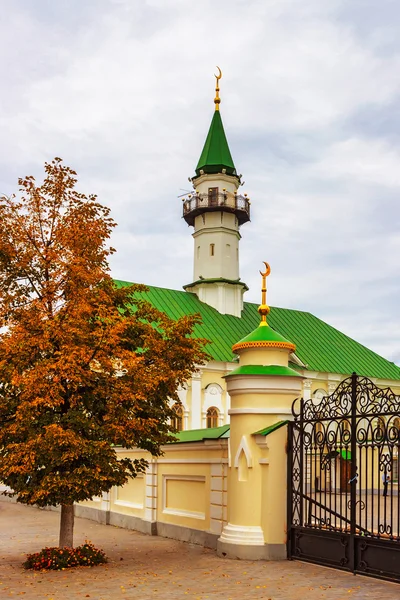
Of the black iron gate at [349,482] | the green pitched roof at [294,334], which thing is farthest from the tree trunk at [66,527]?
the green pitched roof at [294,334]

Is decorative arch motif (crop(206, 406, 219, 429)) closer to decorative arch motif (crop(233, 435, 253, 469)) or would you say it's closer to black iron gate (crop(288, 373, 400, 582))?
black iron gate (crop(288, 373, 400, 582))

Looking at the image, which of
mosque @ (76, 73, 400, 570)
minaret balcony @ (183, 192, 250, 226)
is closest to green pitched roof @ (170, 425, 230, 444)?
mosque @ (76, 73, 400, 570)

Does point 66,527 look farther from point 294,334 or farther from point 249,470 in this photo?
point 294,334

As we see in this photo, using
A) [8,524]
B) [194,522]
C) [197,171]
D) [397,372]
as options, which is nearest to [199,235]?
[197,171]

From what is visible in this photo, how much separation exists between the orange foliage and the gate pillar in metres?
1.37

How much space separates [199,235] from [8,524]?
3259 cm

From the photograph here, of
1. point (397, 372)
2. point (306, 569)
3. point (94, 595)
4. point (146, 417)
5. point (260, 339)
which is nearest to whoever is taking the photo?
point (94, 595)

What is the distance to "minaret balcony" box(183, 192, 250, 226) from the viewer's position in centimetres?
5203

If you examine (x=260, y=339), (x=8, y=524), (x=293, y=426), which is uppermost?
(x=260, y=339)

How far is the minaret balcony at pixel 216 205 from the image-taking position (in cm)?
5203

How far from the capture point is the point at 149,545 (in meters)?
16.8

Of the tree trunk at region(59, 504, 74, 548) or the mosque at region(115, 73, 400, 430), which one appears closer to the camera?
the tree trunk at region(59, 504, 74, 548)

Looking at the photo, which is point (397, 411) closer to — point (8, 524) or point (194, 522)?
point (194, 522)

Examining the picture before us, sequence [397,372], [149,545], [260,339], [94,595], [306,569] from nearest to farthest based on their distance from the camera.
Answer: [94,595]
[306,569]
[260,339]
[149,545]
[397,372]
